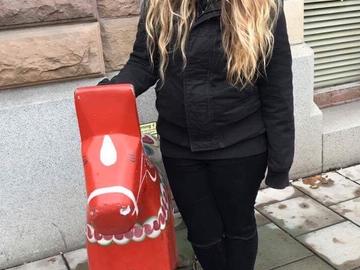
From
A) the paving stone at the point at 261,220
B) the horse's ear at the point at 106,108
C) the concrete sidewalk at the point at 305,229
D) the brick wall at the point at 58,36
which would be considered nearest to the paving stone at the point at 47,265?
the concrete sidewalk at the point at 305,229

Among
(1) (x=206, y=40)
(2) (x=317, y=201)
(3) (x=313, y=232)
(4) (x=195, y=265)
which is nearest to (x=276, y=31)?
(1) (x=206, y=40)

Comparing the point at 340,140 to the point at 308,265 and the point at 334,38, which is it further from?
the point at 308,265

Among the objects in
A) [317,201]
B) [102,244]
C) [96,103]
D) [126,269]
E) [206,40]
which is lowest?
[317,201]

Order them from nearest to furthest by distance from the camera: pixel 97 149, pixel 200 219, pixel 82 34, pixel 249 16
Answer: pixel 97 149, pixel 249 16, pixel 200 219, pixel 82 34

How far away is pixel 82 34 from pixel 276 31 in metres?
1.23

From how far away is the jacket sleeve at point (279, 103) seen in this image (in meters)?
2.10

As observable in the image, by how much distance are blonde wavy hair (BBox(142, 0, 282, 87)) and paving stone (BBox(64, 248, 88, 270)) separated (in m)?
1.47

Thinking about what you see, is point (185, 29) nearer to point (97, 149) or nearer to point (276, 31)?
point (276, 31)

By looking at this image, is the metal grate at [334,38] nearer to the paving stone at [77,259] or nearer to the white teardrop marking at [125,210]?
the paving stone at [77,259]

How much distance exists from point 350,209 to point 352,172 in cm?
61

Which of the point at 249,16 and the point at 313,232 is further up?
the point at 249,16

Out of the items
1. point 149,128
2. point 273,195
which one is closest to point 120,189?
point 149,128

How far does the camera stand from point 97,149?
1.85 m

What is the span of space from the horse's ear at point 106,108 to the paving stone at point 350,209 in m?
2.08
